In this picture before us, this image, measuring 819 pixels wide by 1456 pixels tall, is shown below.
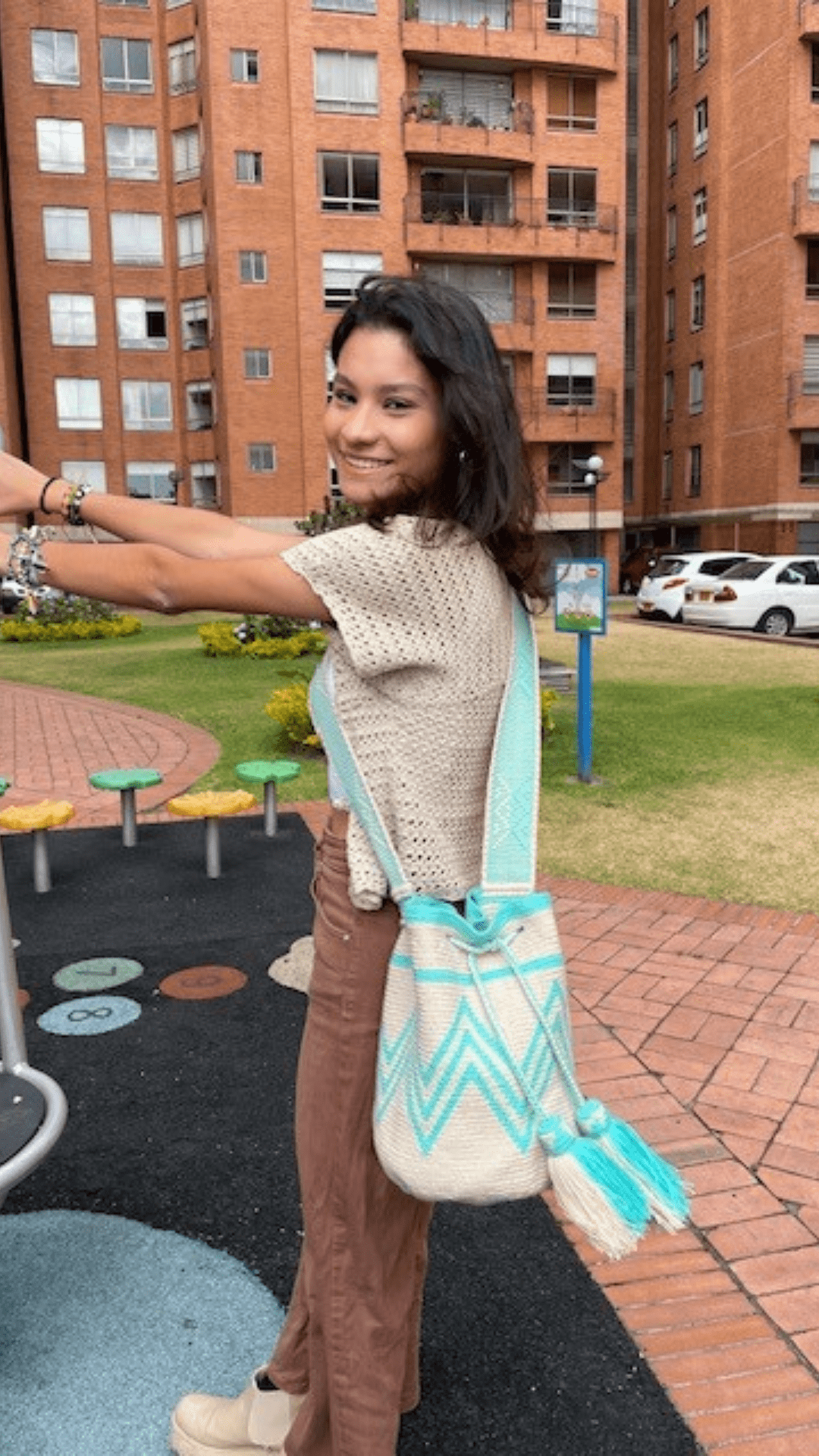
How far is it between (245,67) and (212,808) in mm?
33866

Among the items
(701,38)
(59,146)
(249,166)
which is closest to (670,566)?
(249,166)

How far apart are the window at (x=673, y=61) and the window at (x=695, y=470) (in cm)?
1326

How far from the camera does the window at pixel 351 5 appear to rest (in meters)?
32.2

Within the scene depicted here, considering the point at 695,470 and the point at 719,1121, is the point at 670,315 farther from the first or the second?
the point at 719,1121

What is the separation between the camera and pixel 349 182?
3331 centimetres

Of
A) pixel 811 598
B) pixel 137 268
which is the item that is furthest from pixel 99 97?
pixel 811 598

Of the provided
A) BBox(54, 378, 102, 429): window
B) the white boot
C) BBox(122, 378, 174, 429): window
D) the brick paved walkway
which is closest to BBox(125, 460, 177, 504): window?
BBox(122, 378, 174, 429): window

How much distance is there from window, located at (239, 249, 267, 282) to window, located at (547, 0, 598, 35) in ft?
37.6

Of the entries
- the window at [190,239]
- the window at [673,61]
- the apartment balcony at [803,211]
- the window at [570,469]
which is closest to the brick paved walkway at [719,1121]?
the window at [570,469]

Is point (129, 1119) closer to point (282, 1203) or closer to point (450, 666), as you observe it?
point (282, 1203)

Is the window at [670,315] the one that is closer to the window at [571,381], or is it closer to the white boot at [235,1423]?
the window at [571,381]

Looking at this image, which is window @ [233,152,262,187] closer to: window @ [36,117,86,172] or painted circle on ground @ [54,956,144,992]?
window @ [36,117,86,172]

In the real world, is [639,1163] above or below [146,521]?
below

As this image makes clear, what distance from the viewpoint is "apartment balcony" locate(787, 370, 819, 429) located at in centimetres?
3444
